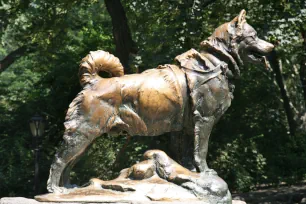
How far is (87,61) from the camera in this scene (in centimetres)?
650

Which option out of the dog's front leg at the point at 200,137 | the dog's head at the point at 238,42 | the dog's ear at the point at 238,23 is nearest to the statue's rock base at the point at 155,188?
the dog's front leg at the point at 200,137

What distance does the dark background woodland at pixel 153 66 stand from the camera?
42.0 ft

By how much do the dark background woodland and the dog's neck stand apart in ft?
17.3

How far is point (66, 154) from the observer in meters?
6.37

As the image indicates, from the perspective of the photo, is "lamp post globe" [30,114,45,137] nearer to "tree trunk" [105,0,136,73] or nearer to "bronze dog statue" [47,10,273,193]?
"tree trunk" [105,0,136,73]

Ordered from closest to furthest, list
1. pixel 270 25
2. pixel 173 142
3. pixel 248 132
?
pixel 173 142, pixel 270 25, pixel 248 132

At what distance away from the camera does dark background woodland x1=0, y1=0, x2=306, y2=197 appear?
12.8 meters

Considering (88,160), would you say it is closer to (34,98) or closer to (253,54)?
(34,98)

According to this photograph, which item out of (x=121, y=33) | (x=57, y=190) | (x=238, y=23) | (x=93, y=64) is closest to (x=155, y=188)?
(x=57, y=190)

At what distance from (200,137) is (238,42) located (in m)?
1.18

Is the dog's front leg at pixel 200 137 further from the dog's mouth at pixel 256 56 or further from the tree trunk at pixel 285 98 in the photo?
the tree trunk at pixel 285 98

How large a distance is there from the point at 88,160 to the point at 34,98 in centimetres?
422

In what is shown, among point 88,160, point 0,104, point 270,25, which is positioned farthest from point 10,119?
point 270,25

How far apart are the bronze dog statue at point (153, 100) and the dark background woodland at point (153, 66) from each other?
5425 mm
